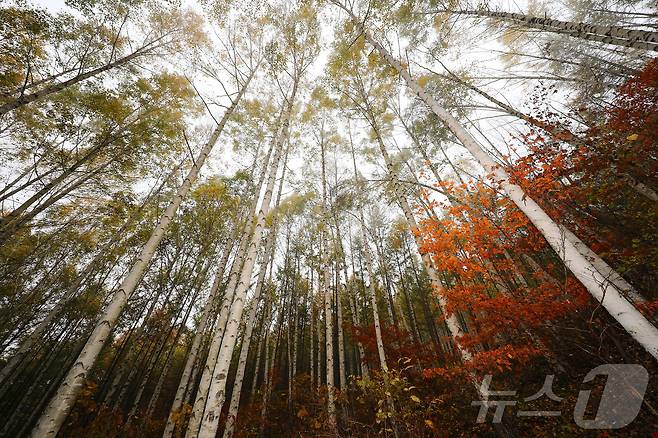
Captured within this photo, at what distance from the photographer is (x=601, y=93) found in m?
8.93

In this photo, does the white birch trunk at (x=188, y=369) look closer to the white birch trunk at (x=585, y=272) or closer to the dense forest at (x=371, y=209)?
the dense forest at (x=371, y=209)

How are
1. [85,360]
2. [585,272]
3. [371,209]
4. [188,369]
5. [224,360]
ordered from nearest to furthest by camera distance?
[585,272], [224,360], [85,360], [188,369], [371,209]

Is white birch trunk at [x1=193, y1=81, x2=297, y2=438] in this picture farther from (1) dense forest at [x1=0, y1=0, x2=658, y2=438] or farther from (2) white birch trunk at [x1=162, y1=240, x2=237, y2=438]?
(2) white birch trunk at [x1=162, y1=240, x2=237, y2=438]

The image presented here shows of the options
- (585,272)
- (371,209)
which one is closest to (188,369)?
(585,272)

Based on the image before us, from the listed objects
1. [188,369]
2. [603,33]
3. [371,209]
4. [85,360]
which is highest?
[371,209]

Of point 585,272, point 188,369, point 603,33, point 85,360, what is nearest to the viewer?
point 585,272

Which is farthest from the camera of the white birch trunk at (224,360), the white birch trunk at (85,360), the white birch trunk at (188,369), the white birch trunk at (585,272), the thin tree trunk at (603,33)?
the white birch trunk at (188,369)

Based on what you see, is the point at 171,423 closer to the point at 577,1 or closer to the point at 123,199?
the point at 123,199

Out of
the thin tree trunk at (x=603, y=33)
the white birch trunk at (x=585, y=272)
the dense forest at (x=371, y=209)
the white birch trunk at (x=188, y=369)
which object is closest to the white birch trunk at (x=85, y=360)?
the dense forest at (x=371, y=209)

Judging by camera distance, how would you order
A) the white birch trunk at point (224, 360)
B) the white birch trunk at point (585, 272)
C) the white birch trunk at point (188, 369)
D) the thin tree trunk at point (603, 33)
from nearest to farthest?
the white birch trunk at point (585, 272)
the white birch trunk at point (224, 360)
the thin tree trunk at point (603, 33)
the white birch trunk at point (188, 369)

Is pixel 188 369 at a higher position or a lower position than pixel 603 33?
lower

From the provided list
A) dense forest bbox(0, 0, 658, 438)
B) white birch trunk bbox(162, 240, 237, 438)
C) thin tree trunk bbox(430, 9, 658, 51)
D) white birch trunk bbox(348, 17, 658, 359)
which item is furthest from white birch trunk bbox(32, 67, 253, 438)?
thin tree trunk bbox(430, 9, 658, 51)

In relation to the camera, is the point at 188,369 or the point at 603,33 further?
the point at 188,369

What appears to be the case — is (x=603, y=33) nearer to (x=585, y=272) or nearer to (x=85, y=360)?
(x=585, y=272)
